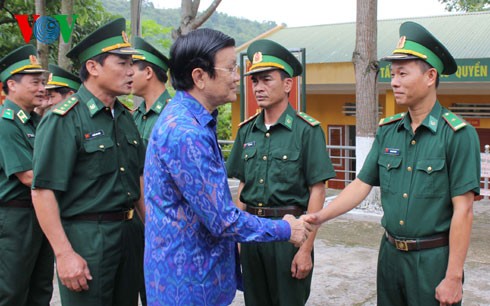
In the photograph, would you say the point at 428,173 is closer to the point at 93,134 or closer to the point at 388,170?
the point at 388,170

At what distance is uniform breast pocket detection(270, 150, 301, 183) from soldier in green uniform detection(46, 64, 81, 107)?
2721mm

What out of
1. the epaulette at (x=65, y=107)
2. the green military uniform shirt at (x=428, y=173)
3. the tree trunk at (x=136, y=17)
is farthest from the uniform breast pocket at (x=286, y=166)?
the tree trunk at (x=136, y=17)

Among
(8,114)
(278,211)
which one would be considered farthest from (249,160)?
(8,114)

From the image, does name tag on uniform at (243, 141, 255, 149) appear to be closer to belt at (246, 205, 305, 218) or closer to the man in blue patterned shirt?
belt at (246, 205, 305, 218)

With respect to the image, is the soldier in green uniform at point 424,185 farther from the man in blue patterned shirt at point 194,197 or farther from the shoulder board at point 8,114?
the shoulder board at point 8,114

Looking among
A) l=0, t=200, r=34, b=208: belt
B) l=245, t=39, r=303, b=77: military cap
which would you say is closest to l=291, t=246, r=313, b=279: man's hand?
l=245, t=39, r=303, b=77: military cap

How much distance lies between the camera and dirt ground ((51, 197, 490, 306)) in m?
5.19

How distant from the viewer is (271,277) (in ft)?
12.2

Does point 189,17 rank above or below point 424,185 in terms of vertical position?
above

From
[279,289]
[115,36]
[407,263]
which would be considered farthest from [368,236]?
[115,36]

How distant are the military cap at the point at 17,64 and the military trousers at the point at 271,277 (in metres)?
2.13

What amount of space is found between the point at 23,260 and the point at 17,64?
1.48 meters

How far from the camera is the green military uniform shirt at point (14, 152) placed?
3.96 metres

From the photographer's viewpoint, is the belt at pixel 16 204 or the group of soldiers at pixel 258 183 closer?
the group of soldiers at pixel 258 183
